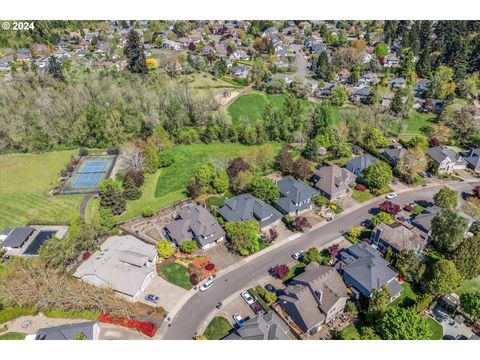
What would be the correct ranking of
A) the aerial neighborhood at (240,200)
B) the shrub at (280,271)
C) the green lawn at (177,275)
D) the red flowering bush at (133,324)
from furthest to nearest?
1. the green lawn at (177,275)
2. the shrub at (280,271)
3. the aerial neighborhood at (240,200)
4. the red flowering bush at (133,324)

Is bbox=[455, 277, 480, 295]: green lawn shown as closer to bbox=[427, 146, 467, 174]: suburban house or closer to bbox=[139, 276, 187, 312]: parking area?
bbox=[427, 146, 467, 174]: suburban house

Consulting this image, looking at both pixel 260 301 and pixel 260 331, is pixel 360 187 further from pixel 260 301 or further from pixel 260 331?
pixel 260 331

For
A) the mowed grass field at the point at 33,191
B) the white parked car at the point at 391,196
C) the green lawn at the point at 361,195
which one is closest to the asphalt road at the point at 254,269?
the white parked car at the point at 391,196

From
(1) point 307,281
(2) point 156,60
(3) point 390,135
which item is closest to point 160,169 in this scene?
(1) point 307,281

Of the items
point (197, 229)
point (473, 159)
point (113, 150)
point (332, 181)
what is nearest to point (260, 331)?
point (197, 229)

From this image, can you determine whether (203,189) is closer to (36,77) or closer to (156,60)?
(36,77)

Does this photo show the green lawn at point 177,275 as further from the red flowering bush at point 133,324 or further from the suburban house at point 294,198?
the suburban house at point 294,198
